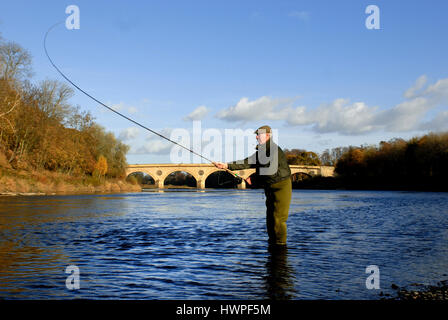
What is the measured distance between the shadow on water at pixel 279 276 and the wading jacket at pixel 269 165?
148 cm

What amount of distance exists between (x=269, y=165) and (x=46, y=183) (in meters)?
51.2

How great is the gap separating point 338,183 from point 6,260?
345 feet

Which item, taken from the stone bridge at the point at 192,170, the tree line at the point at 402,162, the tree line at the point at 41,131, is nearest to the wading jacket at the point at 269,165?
the tree line at the point at 41,131

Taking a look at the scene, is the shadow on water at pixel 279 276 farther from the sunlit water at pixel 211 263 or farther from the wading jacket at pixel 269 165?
the wading jacket at pixel 269 165

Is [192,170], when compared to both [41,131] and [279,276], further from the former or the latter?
[279,276]

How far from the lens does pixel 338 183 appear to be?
353 feet

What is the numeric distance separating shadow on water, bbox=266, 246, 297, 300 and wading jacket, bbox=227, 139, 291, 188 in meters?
1.48

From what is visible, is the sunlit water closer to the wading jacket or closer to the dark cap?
the wading jacket

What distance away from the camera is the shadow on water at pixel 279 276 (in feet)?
18.0

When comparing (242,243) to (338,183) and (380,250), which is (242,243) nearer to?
(380,250)
